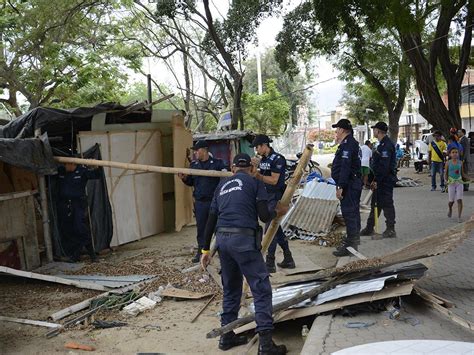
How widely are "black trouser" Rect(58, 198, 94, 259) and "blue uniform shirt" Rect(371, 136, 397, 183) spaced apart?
4984mm

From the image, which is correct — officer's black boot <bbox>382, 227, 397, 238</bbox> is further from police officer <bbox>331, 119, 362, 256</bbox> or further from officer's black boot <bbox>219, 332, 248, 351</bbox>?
officer's black boot <bbox>219, 332, 248, 351</bbox>

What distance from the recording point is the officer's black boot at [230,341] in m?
4.77

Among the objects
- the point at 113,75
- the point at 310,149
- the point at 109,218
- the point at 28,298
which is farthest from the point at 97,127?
the point at 113,75

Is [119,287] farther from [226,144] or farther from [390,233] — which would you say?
[226,144]

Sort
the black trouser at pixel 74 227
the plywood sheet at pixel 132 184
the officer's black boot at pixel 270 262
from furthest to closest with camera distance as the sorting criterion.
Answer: the plywood sheet at pixel 132 184 → the black trouser at pixel 74 227 → the officer's black boot at pixel 270 262

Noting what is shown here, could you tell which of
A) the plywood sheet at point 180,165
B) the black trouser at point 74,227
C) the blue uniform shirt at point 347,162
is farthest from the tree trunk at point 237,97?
the blue uniform shirt at point 347,162

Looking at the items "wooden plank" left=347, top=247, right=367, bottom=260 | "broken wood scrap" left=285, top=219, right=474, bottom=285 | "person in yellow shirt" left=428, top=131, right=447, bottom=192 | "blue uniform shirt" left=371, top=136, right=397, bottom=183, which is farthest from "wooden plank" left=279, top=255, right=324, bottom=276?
"person in yellow shirt" left=428, top=131, right=447, bottom=192

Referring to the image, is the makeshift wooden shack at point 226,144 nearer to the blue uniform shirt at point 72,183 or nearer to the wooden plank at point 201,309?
the blue uniform shirt at point 72,183

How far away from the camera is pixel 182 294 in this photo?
6.54m

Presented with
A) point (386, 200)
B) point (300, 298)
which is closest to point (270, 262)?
point (300, 298)

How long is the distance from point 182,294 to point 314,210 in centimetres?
447

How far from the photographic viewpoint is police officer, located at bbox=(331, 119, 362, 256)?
730 cm

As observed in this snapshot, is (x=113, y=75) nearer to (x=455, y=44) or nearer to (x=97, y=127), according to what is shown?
(x=97, y=127)

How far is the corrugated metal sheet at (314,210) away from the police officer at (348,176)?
2.09 metres
